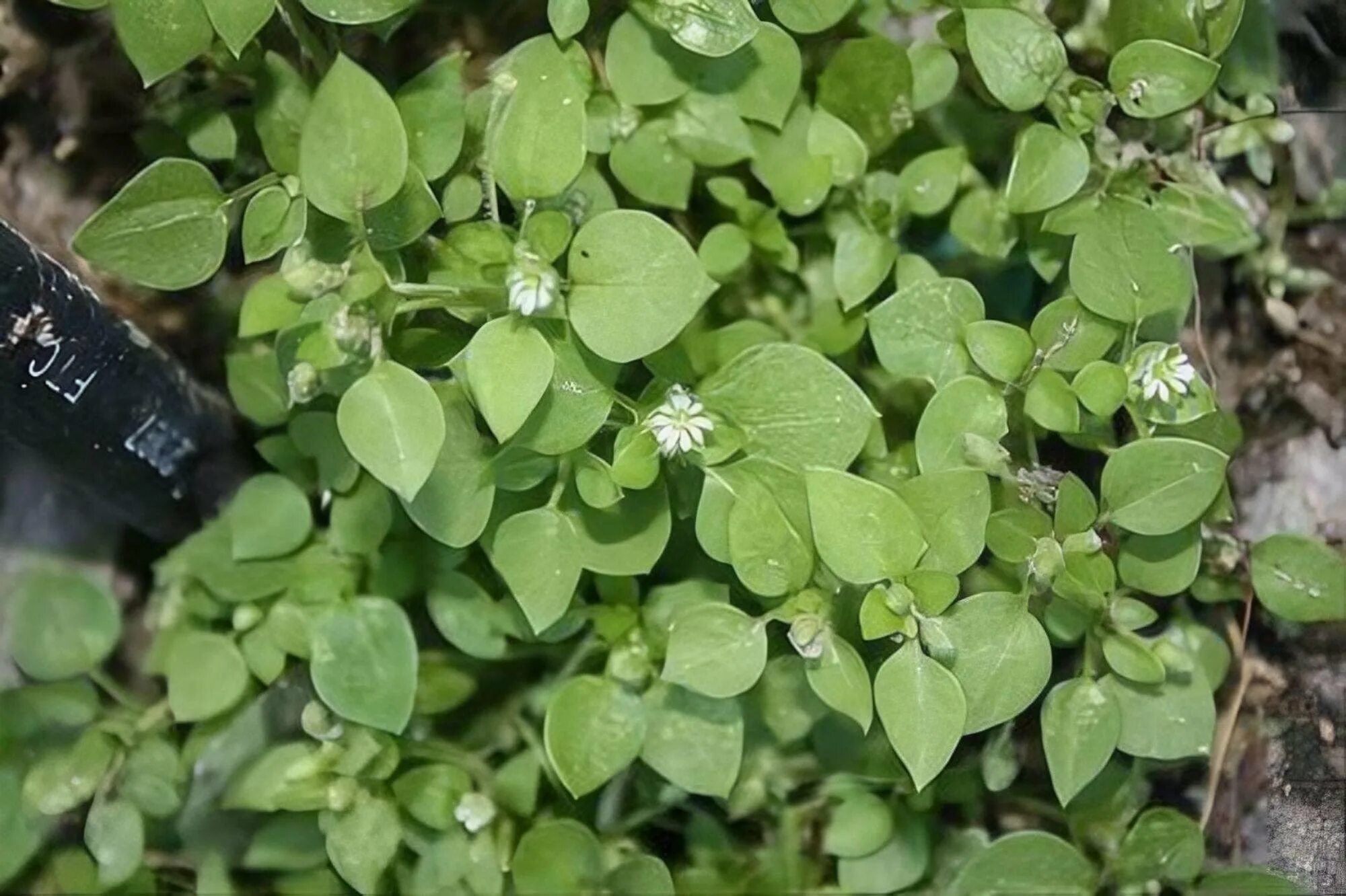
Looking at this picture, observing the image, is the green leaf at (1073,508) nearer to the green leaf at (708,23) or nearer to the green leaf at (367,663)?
the green leaf at (708,23)

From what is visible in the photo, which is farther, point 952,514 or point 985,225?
point 985,225

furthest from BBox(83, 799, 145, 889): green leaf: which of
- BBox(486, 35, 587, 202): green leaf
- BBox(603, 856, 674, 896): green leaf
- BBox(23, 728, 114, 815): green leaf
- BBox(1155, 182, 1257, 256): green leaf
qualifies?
BBox(1155, 182, 1257, 256): green leaf

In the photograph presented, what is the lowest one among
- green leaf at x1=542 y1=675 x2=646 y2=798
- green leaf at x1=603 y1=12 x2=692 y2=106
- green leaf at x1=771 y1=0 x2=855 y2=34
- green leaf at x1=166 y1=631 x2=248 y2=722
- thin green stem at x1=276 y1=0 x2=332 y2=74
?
→ green leaf at x1=166 y1=631 x2=248 y2=722

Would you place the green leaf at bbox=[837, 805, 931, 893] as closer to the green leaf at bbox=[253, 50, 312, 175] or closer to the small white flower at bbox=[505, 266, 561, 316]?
the small white flower at bbox=[505, 266, 561, 316]

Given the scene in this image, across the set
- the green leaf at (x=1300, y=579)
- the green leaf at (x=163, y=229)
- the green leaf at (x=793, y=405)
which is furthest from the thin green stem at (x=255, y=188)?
the green leaf at (x=1300, y=579)

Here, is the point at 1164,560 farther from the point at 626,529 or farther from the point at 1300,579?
the point at 626,529

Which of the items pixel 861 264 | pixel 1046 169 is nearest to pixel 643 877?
pixel 861 264
